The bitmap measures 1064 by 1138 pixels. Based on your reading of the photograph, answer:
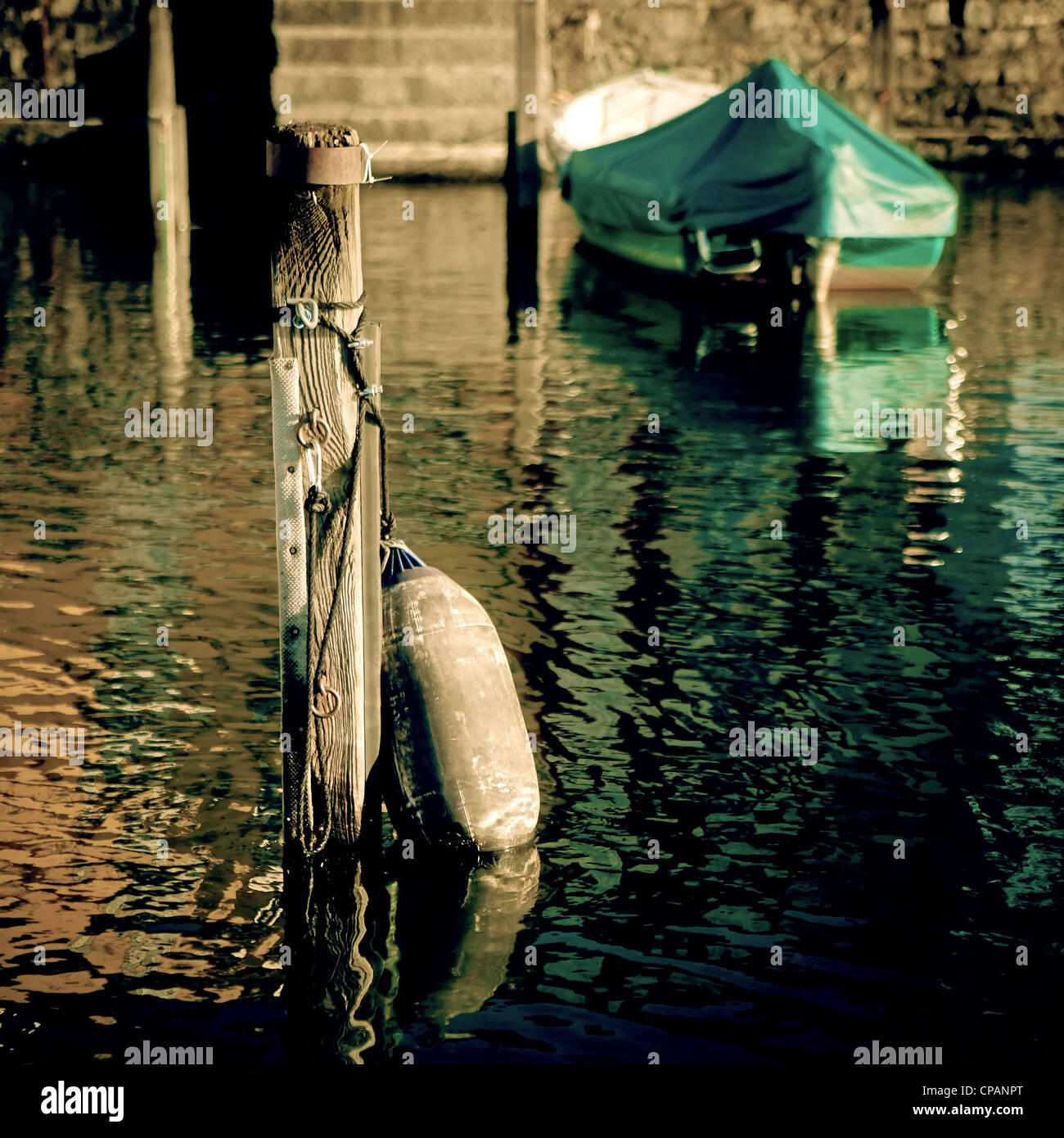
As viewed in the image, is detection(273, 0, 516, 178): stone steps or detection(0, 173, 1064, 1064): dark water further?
detection(273, 0, 516, 178): stone steps

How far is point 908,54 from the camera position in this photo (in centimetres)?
2566

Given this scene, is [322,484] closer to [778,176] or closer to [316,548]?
[316,548]

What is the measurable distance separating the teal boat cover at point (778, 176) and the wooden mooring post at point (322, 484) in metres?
10.0

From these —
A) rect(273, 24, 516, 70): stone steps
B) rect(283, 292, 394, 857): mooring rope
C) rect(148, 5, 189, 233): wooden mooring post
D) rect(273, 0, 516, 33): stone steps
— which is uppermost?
rect(273, 0, 516, 33): stone steps

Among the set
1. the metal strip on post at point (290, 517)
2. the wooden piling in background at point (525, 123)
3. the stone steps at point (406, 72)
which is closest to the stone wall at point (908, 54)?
the stone steps at point (406, 72)

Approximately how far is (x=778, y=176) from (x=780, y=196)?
0.65 ft

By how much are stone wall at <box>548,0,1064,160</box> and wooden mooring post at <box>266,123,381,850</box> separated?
2137 cm

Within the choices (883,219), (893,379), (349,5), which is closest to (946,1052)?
(893,379)

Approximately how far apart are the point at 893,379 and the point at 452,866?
291 inches

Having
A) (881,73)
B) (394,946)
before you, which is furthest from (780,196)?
(394,946)

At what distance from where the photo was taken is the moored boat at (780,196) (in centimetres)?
1421

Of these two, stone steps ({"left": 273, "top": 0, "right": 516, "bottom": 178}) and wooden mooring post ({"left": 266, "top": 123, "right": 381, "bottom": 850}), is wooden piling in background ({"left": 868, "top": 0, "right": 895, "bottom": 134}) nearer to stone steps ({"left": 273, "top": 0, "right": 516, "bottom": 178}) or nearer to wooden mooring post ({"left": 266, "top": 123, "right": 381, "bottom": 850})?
stone steps ({"left": 273, "top": 0, "right": 516, "bottom": 178})

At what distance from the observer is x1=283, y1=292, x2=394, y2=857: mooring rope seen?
15.1 feet

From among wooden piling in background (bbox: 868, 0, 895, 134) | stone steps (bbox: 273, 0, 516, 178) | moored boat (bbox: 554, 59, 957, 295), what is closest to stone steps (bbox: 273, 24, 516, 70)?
stone steps (bbox: 273, 0, 516, 178)
